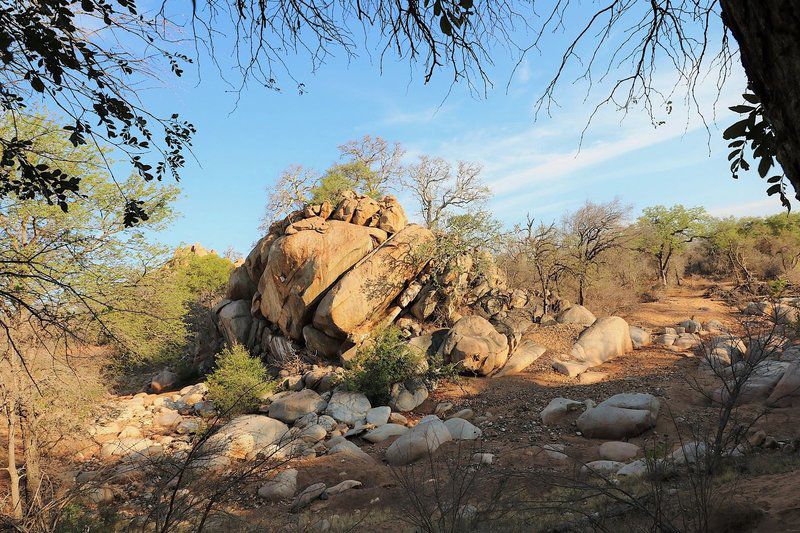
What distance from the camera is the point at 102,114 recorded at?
8.66 ft

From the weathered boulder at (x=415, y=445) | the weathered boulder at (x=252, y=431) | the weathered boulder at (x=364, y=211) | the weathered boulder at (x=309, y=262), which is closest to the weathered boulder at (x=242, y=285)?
the weathered boulder at (x=309, y=262)

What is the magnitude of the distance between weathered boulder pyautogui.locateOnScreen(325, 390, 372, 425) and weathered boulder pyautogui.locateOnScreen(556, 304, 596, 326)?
27.7 ft

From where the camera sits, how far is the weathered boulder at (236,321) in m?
20.2

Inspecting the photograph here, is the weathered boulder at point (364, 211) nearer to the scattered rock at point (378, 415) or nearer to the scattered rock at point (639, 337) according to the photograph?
the scattered rock at point (378, 415)

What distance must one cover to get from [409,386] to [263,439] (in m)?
4.31

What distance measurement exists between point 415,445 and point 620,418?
13.5ft

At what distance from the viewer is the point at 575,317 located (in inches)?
691

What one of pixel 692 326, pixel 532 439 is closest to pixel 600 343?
pixel 692 326

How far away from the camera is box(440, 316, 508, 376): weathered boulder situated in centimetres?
1416

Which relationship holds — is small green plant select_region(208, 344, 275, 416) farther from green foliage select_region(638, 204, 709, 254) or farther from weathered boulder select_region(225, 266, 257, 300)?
green foliage select_region(638, 204, 709, 254)

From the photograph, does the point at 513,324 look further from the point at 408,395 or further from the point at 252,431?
the point at 252,431

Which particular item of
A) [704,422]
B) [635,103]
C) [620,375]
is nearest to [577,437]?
[704,422]

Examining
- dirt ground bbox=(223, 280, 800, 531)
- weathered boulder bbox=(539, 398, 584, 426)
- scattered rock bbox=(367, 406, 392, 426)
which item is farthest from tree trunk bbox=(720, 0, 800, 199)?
scattered rock bbox=(367, 406, 392, 426)

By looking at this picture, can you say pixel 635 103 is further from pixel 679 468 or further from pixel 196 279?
pixel 196 279
